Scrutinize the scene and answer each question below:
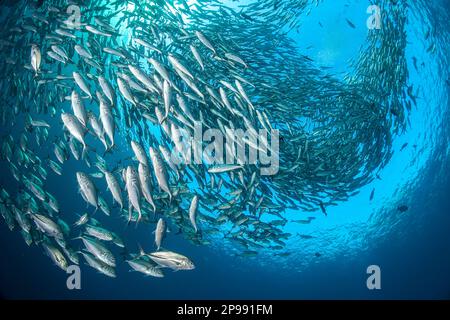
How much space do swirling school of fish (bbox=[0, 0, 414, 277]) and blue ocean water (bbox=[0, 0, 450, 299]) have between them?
1859mm

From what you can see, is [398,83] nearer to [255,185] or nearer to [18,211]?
[255,185]

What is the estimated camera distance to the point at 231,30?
29.3 feet

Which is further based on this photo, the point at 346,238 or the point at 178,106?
the point at 346,238

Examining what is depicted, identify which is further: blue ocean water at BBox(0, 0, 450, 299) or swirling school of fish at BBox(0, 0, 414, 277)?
blue ocean water at BBox(0, 0, 450, 299)

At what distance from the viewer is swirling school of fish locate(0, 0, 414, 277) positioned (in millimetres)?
4914

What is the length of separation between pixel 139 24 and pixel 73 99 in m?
3.91

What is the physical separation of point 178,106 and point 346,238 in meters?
24.7

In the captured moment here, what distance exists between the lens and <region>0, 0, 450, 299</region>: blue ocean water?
1190 centimetres

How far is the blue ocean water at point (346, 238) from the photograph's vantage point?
468 inches

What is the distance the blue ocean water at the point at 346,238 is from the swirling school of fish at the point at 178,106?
1859mm

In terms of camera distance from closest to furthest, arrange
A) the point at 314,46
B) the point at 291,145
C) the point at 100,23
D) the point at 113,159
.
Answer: the point at 100,23 → the point at 291,145 → the point at 314,46 → the point at 113,159

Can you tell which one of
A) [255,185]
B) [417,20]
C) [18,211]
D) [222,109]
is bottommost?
[18,211]

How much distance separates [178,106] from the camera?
20.9 ft
